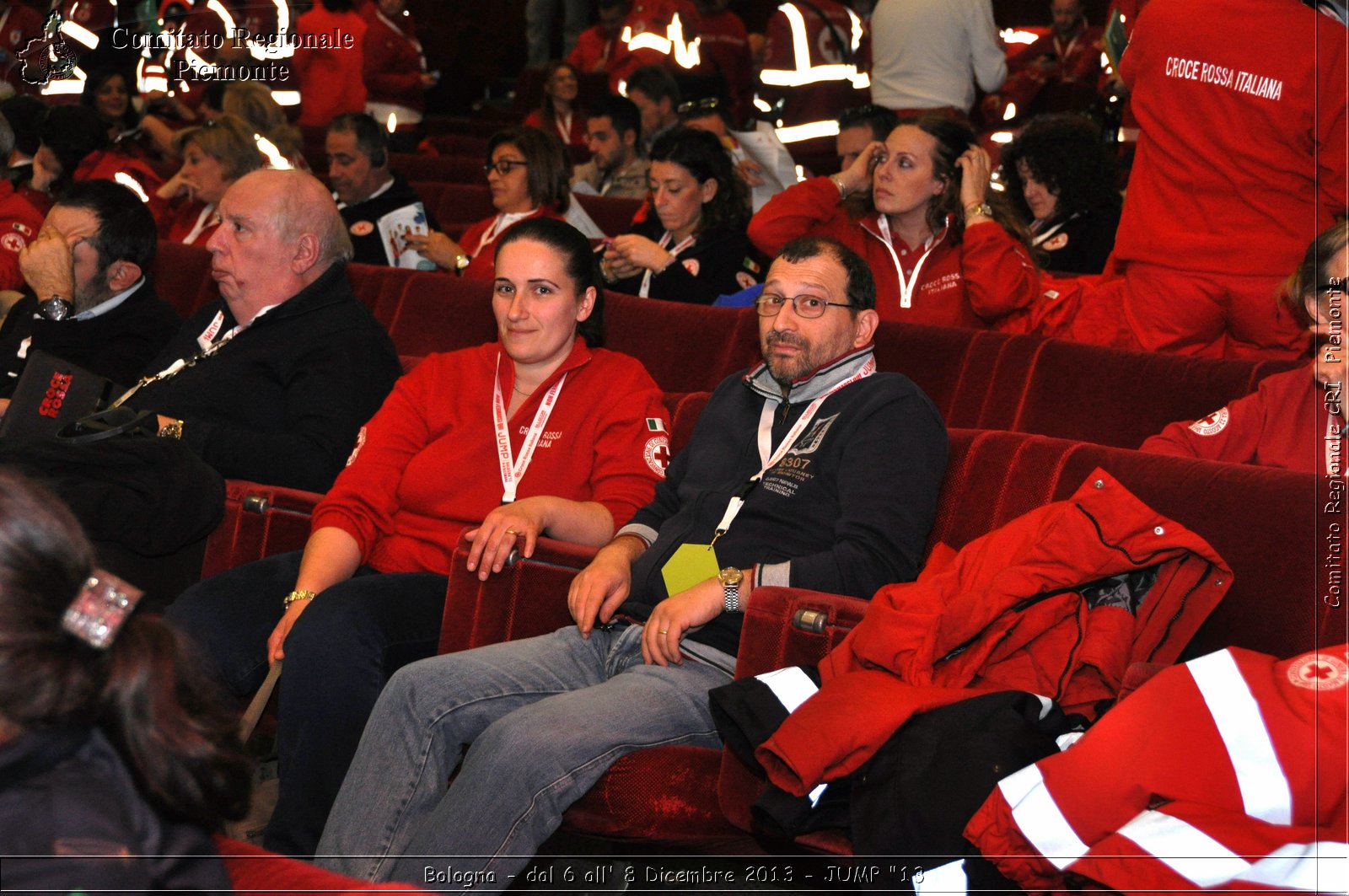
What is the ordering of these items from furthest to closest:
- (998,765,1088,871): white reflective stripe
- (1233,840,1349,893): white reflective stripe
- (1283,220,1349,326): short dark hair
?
(1283,220,1349,326): short dark hair < (998,765,1088,871): white reflective stripe < (1233,840,1349,893): white reflective stripe

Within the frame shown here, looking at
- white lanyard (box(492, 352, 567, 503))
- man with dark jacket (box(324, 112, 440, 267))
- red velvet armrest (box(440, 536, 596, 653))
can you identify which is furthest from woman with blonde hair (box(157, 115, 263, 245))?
red velvet armrest (box(440, 536, 596, 653))

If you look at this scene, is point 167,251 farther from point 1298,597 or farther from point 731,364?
point 1298,597

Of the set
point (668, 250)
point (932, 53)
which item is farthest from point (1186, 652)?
point (932, 53)

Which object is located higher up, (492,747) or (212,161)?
(212,161)

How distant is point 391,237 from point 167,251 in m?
0.81

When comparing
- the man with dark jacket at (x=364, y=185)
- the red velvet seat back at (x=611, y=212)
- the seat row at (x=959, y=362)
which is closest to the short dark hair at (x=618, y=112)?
the red velvet seat back at (x=611, y=212)

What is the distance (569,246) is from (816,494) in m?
0.84

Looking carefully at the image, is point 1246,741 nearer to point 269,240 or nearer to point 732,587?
point 732,587

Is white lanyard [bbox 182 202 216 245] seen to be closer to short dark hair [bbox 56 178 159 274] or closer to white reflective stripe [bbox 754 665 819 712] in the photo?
short dark hair [bbox 56 178 159 274]

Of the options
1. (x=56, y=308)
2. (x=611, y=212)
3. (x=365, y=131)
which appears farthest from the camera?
(x=611, y=212)

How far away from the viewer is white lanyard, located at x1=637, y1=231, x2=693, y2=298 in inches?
174

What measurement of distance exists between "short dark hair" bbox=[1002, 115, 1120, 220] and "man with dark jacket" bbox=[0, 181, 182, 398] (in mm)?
2591

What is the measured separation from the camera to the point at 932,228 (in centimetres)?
382

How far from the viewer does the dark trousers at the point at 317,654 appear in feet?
7.86
